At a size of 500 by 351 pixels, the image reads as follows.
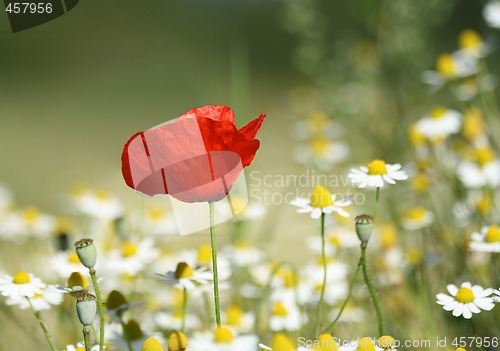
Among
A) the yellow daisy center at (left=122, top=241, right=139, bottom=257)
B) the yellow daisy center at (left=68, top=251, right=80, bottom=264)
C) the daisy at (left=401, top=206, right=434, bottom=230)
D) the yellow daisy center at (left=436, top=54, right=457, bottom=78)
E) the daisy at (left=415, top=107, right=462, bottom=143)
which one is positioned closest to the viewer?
the yellow daisy center at (left=68, top=251, right=80, bottom=264)

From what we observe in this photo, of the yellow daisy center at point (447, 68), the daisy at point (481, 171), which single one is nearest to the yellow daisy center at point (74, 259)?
the daisy at point (481, 171)

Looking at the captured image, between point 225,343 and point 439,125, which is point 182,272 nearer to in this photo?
point 225,343

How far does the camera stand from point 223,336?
58 cm

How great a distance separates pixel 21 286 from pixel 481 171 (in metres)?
0.86

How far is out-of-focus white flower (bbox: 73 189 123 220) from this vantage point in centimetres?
152

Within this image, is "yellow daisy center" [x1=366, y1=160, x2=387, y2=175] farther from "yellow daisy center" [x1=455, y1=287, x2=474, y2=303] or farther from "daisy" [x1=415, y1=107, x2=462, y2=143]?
"daisy" [x1=415, y1=107, x2=462, y2=143]

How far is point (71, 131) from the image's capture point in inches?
147

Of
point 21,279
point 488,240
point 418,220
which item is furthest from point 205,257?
point 418,220

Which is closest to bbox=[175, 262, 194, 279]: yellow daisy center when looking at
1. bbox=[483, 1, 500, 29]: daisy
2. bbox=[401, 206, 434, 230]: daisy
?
bbox=[401, 206, 434, 230]: daisy

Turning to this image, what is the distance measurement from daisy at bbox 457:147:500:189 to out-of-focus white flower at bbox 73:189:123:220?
68 cm

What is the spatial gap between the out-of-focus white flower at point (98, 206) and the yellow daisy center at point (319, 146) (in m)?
0.57

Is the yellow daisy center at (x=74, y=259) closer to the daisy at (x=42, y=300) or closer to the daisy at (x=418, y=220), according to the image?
the daisy at (x=42, y=300)

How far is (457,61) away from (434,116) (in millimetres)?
204

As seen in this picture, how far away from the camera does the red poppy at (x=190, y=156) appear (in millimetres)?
641
